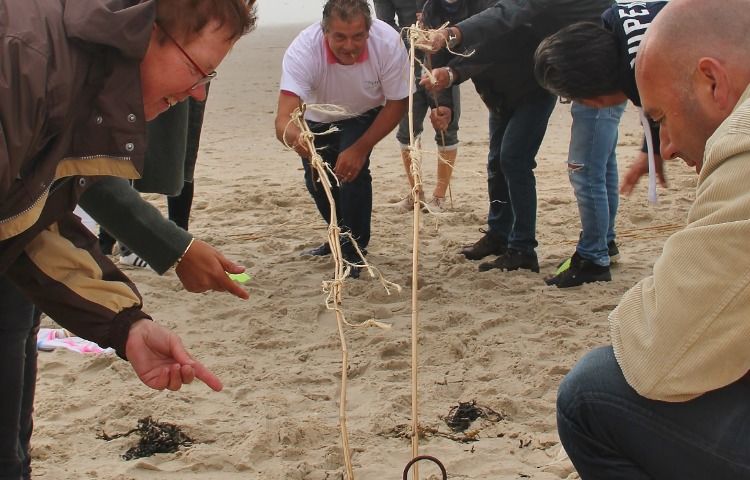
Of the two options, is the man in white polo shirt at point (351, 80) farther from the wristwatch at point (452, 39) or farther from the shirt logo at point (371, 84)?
the wristwatch at point (452, 39)

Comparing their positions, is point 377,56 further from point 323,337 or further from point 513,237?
point 323,337

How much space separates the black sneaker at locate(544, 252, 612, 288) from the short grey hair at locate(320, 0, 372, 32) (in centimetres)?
150

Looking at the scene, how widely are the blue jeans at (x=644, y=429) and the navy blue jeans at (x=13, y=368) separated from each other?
134 cm

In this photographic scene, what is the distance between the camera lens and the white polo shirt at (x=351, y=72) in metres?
4.66

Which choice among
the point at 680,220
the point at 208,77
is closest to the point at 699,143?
the point at 208,77

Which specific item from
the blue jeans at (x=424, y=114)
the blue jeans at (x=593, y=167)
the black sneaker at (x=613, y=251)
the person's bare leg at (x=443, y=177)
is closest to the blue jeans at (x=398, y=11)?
the blue jeans at (x=424, y=114)

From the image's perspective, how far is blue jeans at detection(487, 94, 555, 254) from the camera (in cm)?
463

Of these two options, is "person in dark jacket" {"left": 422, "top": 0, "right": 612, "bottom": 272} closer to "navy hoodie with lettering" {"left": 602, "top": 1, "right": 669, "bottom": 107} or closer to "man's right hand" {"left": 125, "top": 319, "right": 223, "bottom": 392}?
"navy hoodie with lettering" {"left": 602, "top": 1, "right": 669, "bottom": 107}

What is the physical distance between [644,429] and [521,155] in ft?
9.52

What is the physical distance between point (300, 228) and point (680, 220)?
2.26 metres

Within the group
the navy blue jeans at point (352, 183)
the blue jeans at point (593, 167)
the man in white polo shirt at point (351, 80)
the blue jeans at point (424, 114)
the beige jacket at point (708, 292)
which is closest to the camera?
the beige jacket at point (708, 292)

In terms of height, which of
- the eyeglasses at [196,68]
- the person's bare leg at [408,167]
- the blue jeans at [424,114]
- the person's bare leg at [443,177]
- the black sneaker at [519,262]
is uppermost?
the eyeglasses at [196,68]

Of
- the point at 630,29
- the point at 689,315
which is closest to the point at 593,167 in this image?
the point at 630,29

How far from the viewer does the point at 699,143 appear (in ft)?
6.44
